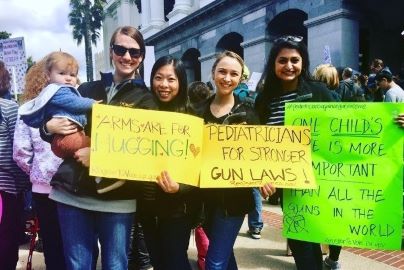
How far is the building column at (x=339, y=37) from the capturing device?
11.2 meters

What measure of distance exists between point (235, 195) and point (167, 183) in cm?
48

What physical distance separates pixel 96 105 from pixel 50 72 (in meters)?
0.66

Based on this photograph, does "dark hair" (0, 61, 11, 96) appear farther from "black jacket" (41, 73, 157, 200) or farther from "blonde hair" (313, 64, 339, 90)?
"blonde hair" (313, 64, 339, 90)

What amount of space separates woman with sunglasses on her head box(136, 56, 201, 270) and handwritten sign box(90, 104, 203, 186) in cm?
8

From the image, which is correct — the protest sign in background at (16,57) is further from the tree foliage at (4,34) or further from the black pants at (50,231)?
the tree foliage at (4,34)

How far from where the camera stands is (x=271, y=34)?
14516mm

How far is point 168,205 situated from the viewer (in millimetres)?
2375

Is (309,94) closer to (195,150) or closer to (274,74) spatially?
(274,74)

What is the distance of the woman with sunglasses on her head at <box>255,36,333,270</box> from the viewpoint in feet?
8.54

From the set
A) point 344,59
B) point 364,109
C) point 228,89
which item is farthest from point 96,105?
point 344,59

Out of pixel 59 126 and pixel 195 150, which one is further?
pixel 195 150

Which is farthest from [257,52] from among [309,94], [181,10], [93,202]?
[93,202]

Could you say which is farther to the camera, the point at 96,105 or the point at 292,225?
the point at 292,225

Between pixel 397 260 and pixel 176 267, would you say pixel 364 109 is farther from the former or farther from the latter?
pixel 397 260
